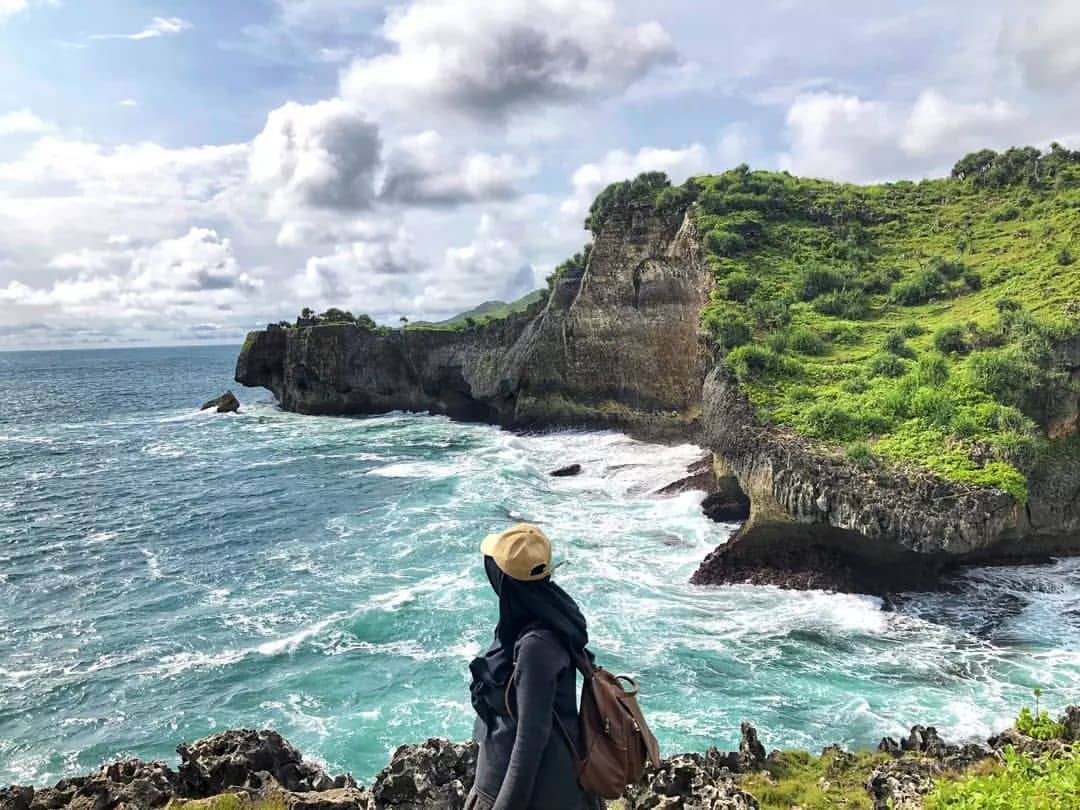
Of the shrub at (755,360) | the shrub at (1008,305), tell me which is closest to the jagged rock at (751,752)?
the shrub at (755,360)

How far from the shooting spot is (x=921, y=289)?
114 ft

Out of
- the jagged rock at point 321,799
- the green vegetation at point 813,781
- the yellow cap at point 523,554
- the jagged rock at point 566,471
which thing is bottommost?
the green vegetation at point 813,781

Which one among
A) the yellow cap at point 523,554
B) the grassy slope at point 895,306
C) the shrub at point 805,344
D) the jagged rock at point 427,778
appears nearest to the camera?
the yellow cap at point 523,554

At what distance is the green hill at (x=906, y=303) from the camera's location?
72.7 feet

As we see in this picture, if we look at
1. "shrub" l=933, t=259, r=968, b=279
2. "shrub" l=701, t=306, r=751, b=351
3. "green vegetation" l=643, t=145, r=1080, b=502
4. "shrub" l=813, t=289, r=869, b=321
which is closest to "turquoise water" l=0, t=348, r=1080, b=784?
"green vegetation" l=643, t=145, r=1080, b=502

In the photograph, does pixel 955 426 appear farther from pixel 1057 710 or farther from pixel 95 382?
pixel 95 382

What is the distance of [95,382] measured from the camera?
125500 mm

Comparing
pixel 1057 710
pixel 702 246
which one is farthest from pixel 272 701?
pixel 702 246

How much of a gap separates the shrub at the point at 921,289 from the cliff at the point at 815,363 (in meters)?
0.11

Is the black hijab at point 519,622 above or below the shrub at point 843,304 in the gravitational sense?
below

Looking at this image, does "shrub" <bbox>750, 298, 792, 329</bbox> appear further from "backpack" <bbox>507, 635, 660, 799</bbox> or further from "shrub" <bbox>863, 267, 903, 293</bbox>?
"backpack" <bbox>507, 635, 660, 799</bbox>

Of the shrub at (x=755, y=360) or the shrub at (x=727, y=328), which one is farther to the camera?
the shrub at (x=727, y=328)

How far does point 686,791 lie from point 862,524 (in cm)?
1349

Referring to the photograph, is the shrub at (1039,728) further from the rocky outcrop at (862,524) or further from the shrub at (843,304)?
the shrub at (843,304)
